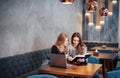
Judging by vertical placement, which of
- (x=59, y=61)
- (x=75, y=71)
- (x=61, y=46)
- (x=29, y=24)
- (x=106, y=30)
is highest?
(x=29, y=24)

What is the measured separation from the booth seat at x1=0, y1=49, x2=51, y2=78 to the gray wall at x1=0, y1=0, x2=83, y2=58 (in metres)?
0.15

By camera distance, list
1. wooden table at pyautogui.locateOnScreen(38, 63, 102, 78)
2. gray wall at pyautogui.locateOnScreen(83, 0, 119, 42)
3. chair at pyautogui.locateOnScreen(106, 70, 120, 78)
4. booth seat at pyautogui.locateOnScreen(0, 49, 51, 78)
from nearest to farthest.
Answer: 1. chair at pyautogui.locateOnScreen(106, 70, 120, 78)
2. wooden table at pyautogui.locateOnScreen(38, 63, 102, 78)
3. booth seat at pyautogui.locateOnScreen(0, 49, 51, 78)
4. gray wall at pyautogui.locateOnScreen(83, 0, 119, 42)

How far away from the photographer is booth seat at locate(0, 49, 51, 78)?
4327mm

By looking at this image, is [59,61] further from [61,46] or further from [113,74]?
[61,46]

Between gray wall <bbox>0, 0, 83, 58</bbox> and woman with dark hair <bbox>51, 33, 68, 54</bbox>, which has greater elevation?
gray wall <bbox>0, 0, 83, 58</bbox>

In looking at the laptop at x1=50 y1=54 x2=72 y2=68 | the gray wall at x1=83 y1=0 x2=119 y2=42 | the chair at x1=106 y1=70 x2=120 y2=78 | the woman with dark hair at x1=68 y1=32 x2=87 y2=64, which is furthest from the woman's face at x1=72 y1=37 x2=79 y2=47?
the gray wall at x1=83 y1=0 x2=119 y2=42

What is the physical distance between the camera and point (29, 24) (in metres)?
5.47

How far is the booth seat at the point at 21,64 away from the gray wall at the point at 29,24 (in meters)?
0.15

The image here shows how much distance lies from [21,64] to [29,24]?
3.63ft

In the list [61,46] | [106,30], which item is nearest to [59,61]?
[61,46]

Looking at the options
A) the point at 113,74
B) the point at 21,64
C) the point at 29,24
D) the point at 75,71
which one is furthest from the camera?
Result: the point at 29,24

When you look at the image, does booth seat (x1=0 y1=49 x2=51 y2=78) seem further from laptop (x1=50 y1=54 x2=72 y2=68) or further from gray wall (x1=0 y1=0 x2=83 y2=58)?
laptop (x1=50 y1=54 x2=72 y2=68)

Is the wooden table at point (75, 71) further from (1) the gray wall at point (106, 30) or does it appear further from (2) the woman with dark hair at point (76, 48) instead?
(1) the gray wall at point (106, 30)

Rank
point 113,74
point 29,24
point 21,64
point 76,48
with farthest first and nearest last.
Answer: point 29,24 → point 21,64 → point 76,48 → point 113,74
